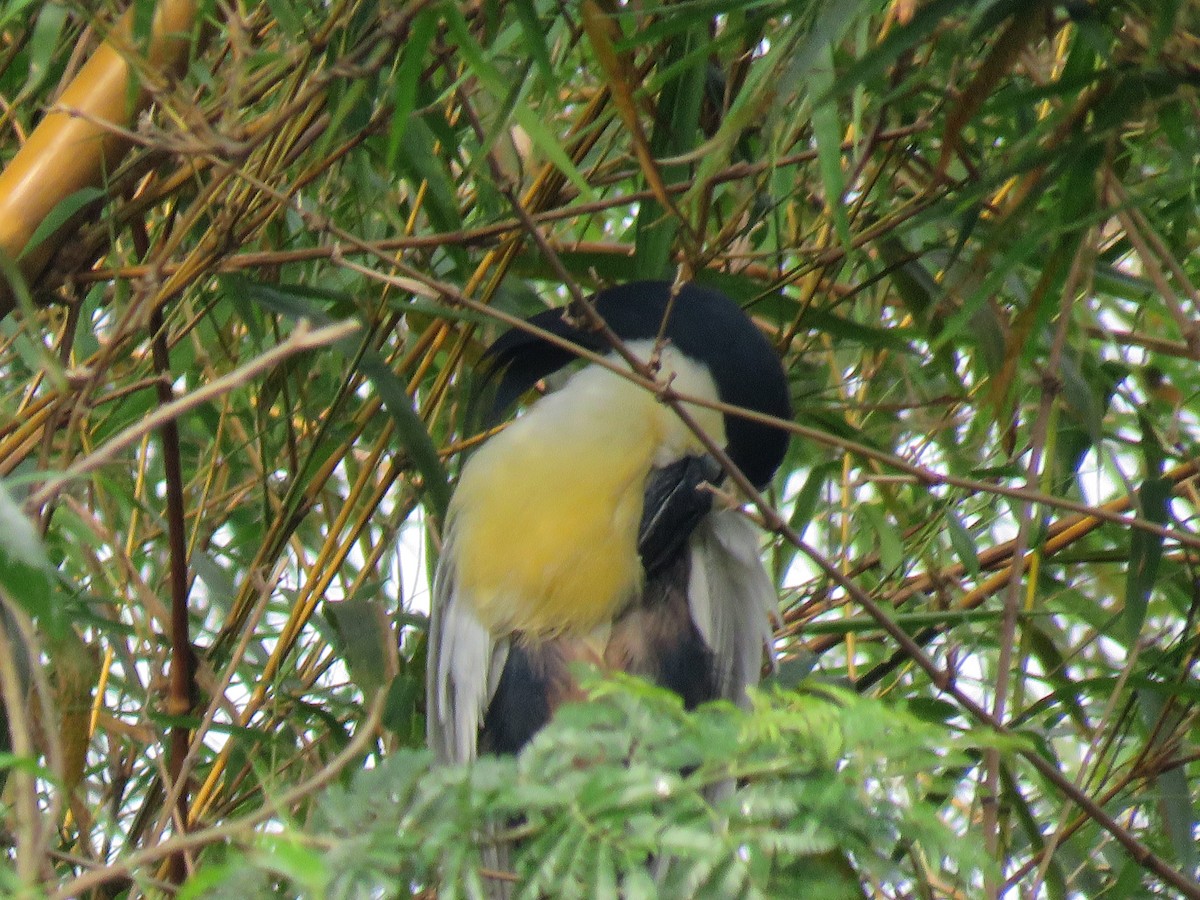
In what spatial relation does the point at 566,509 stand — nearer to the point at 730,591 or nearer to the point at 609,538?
the point at 609,538

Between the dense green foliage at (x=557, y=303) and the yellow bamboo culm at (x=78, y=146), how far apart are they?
25 millimetres

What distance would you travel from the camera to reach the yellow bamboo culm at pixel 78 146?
943 mm

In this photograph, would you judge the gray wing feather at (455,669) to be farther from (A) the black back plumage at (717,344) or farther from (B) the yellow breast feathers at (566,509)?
(A) the black back plumage at (717,344)

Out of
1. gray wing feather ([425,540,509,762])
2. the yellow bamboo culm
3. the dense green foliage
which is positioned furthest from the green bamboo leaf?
the yellow bamboo culm

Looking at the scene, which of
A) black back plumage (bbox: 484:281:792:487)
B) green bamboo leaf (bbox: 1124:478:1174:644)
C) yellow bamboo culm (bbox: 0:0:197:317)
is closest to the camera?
yellow bamboo culm (bbox: 0:0:197:317)

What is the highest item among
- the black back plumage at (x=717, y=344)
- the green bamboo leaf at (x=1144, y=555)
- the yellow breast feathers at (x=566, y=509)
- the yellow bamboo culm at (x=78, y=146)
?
the yellow bamboo culm at (x=78, y=146)

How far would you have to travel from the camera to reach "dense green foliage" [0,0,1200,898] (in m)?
0.63

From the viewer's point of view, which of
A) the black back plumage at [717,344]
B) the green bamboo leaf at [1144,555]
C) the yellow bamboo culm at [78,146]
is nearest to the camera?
the yellow bamboo culm at [78,146]

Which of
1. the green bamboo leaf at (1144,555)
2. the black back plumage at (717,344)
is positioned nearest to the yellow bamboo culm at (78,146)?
the black back plumage at (717,344)

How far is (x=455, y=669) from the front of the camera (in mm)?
1293

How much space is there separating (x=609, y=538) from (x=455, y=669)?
17 centimetres

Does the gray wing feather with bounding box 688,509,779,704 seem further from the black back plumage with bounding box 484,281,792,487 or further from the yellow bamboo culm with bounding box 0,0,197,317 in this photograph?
the yellow bamboo culm with bounding box 0,0,197,317

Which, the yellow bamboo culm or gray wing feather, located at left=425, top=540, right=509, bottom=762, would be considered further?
gray wing feather, located at left=425, top=540, right=509, bottom=762

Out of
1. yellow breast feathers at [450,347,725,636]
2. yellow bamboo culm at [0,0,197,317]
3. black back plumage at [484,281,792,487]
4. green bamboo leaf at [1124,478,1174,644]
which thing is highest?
yellow bamboo culm at [0,0,197,317]
